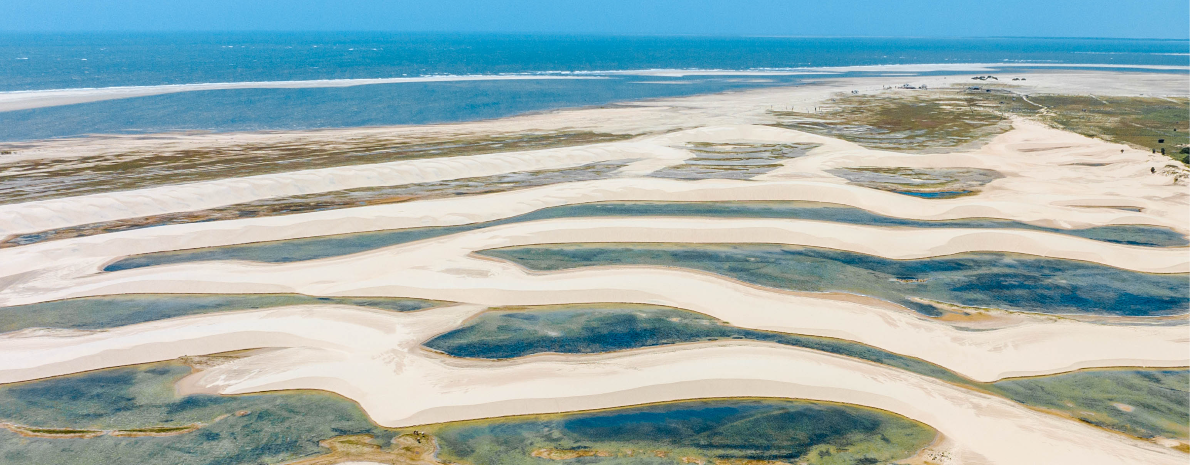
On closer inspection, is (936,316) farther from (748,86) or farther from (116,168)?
(748,86)

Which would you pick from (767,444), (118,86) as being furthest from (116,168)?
(118,86)

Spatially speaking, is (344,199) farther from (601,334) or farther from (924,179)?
(924,179)

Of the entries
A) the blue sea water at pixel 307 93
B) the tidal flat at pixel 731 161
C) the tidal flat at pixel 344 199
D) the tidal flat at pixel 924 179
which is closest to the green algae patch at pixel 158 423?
the tidal flat at pixel 344 199

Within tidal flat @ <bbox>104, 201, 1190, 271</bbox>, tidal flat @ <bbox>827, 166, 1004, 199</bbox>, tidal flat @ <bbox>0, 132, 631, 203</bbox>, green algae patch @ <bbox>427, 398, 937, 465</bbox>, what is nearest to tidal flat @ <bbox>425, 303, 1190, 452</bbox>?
green algae patch @ <bbox>427, 398, 937, 465</bbox>

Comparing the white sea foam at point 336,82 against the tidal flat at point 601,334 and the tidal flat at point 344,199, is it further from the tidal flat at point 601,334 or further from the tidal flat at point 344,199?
the tidal flat at point 601,334

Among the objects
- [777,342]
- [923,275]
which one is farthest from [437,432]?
[923,275]

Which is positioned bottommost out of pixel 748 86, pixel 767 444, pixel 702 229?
pixel 767 444
